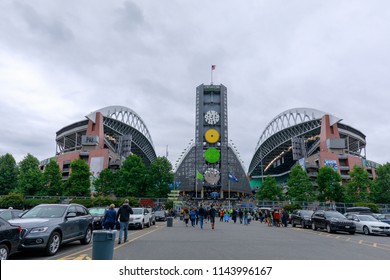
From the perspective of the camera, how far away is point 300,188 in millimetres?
60188

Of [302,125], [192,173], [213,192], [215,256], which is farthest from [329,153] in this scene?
[215,256]

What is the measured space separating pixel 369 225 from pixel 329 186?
37.1 metres

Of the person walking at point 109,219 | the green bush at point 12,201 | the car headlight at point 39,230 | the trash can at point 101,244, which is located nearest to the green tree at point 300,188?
the green bush at point 12,201

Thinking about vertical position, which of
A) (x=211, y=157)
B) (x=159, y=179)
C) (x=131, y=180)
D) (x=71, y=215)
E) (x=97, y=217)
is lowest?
(x=97, y=217)

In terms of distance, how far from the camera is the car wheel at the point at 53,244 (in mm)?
9906

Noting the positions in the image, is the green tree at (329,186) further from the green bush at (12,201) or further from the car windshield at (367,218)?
the green bush at (12,201)

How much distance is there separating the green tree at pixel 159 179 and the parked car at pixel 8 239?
50.9 m

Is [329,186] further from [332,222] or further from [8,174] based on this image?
[8,174]

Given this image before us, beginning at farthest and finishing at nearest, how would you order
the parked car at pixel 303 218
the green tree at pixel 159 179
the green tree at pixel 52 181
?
the green tree at pixel 159 179 → the green tree at pixel 52 181 → the parked car at pixel 303 218

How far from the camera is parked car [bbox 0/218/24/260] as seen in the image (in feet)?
27.1

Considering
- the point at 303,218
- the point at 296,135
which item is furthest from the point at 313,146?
the point at 303,218

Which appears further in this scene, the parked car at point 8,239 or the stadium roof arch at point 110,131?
the stadium roof arch at point 110,131

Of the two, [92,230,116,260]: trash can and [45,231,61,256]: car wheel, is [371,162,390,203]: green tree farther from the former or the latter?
[92,230,116,260]: trash can

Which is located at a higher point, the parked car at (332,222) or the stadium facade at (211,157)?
the stadium facade at (211,157)
